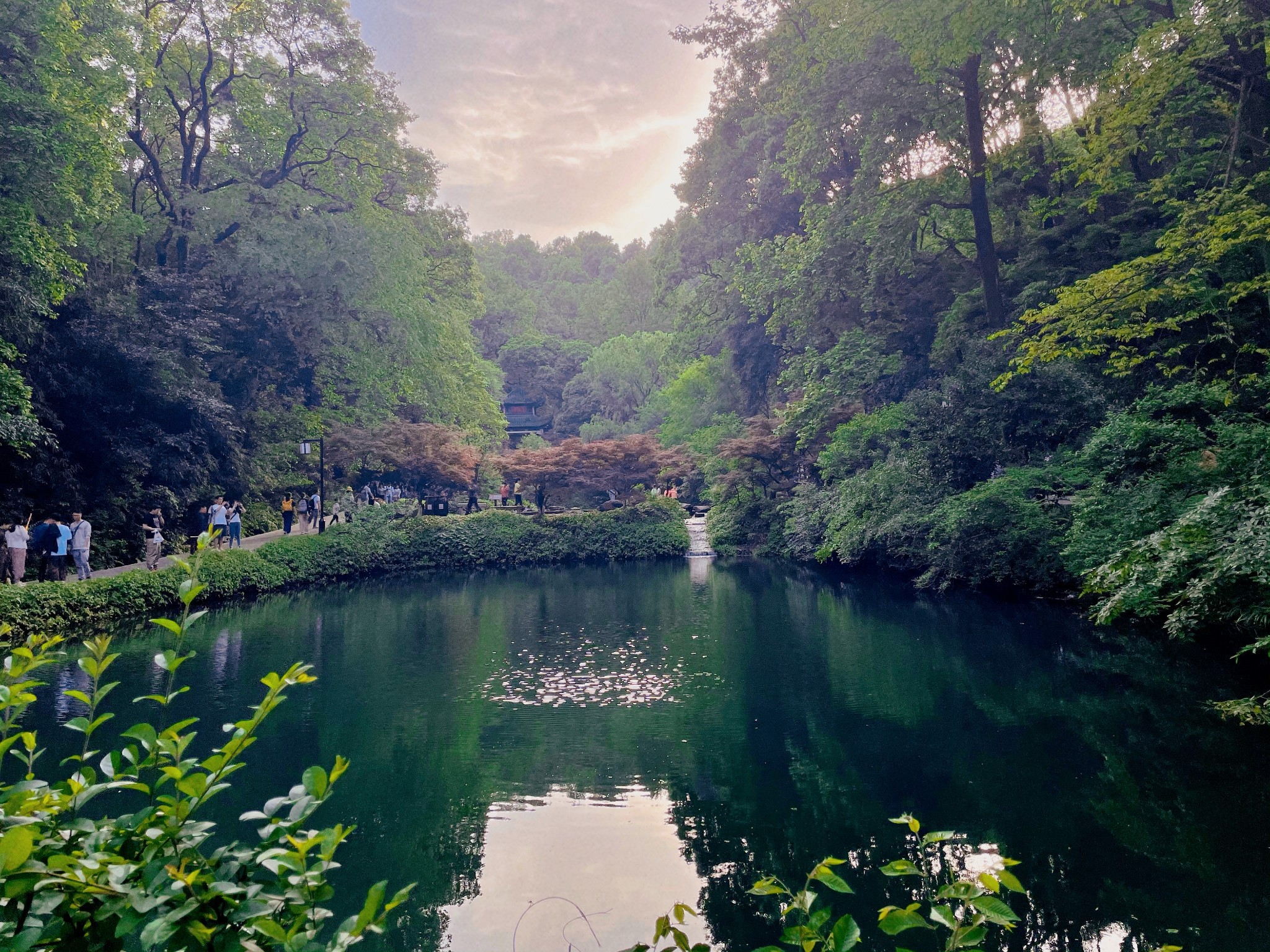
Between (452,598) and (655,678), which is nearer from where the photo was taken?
(655,678)

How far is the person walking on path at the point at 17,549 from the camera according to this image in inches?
545

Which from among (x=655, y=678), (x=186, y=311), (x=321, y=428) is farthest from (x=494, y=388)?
(x=655, y=678)

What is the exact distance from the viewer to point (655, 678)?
10352mm

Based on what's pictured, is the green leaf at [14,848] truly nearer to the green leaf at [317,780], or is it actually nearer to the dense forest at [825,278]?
the green leaf at [317,780]

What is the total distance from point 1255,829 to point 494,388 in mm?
45911

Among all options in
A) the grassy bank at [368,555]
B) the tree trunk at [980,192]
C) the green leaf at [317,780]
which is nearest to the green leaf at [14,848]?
the green leaf at [317,780]

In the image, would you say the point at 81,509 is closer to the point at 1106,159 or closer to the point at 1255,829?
the point at 1255,829

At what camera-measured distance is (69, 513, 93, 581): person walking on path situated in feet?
47.9

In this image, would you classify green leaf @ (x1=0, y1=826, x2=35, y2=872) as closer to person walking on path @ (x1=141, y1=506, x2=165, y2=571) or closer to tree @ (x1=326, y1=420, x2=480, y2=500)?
person walking on path @ (x1=141, y1=506, x2=165, y2=571)

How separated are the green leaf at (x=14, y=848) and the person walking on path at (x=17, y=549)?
15418 millimetres

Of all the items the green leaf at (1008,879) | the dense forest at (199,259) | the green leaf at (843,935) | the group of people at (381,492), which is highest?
the dense forest at (199,259)

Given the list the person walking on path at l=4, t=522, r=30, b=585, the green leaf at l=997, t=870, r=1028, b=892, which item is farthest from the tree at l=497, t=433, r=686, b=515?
the green leaf at l=997, t=870, r=1028, b=892

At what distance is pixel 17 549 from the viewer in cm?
1387

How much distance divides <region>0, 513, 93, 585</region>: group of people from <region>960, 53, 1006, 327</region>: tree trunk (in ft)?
59.6
